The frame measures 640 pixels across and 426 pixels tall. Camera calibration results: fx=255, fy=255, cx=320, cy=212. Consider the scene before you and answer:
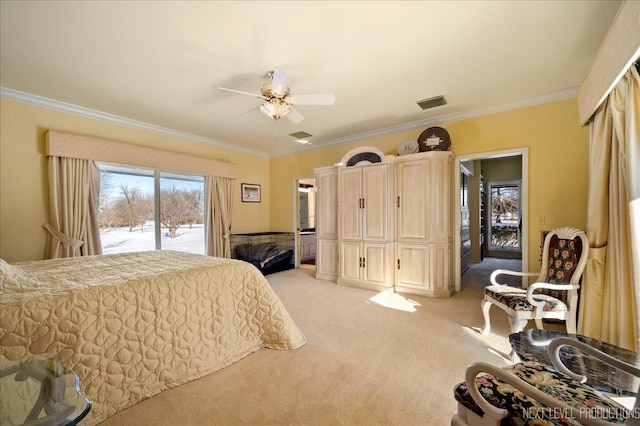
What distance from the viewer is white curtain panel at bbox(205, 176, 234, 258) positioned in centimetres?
488

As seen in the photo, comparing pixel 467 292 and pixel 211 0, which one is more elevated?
pixel 211 0

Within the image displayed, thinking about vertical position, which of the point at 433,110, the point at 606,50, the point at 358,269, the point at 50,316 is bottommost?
the point at 358,269

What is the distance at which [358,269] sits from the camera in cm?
423

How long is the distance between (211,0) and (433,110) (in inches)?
118

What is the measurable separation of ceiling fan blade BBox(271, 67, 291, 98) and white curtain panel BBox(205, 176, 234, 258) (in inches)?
119

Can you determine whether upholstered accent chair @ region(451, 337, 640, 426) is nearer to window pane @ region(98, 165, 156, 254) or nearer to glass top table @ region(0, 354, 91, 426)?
glass top table @ region(0, 354, 91, 426)

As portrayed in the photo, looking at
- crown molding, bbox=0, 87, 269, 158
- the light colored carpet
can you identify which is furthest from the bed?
crown molding, bbox=0, 87, 269, 158

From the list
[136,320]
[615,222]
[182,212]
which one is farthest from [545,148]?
[182,212]

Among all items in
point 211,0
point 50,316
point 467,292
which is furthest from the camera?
point 467,292

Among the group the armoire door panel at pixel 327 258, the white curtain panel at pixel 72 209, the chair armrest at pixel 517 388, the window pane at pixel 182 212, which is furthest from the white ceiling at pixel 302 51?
the armoire door panel at pixel 327 258

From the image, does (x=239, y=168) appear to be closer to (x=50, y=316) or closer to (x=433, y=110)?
(x=433, y=110)

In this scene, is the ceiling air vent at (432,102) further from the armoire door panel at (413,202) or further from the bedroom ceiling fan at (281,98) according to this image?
the bedroom ceiling fan at (281,98)

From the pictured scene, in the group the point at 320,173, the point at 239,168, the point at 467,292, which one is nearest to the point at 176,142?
the point at 239,168

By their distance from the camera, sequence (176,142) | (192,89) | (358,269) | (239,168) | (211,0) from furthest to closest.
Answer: (239,168), (176,142), (358,269), (192,89), (211,0)
